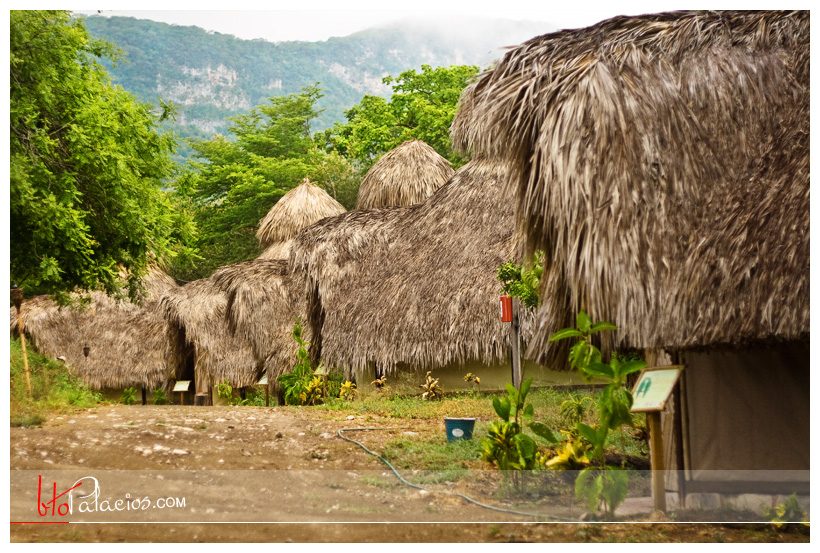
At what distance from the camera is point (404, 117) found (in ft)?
52.9

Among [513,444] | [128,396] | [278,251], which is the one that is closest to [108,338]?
[128,396]

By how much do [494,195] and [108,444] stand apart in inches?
235

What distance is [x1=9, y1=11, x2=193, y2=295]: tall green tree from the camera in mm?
4922

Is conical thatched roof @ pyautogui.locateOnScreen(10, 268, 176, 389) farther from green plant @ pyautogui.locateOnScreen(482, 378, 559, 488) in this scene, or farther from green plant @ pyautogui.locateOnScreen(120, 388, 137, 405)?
green plant @ pyautogui.locateOnScreen(482, 378, 559, 488)

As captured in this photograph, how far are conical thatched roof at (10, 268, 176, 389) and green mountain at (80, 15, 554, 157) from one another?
6.32 m

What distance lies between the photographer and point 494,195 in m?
9.41

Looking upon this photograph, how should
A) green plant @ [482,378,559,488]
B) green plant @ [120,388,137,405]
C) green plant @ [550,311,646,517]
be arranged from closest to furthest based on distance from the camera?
green plant @ [550,311,646,517] < green plant @ [482,378,559,488] < green plant @ [120,388,137,405]

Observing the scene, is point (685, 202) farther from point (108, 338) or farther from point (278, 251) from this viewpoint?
point (108, 338)

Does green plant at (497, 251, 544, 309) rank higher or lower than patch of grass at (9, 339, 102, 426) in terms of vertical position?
higher

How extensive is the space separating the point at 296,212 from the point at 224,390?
345 centimetres

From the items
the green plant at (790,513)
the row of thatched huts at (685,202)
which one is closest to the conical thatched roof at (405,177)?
the row of thatched huts at (685,202)

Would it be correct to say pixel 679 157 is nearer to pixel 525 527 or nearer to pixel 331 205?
pixel 525 527

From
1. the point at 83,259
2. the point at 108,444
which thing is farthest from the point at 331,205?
the point at 108,444

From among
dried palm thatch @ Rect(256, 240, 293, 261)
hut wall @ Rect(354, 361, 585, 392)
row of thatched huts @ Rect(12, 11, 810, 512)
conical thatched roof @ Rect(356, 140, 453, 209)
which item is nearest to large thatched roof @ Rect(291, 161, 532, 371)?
hut wall @ Rect(354, 361, 585, 392)
